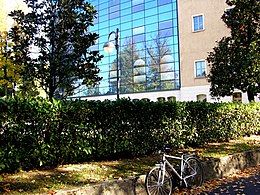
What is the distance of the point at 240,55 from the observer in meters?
13.4

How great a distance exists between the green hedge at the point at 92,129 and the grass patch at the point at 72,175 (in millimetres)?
256

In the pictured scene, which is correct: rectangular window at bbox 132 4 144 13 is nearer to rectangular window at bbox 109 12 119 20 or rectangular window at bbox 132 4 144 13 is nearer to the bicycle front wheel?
rectangular window at bbox 109 12 119 20

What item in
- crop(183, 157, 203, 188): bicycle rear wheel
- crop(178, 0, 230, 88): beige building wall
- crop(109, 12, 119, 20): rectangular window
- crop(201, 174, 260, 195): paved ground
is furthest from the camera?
crop(109, 12, 119, 20): rectangular window

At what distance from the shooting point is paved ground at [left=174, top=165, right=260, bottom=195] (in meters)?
6.10

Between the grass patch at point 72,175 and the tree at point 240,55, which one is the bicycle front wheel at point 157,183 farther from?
the tree at point 240,55

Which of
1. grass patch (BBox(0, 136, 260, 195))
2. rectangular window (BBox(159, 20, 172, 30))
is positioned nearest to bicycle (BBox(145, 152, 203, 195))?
grass patch (BBox(0, 136, 260, 195))

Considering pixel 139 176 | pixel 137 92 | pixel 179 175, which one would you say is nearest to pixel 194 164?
pixel 179 175

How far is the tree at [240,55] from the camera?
42.4 ft

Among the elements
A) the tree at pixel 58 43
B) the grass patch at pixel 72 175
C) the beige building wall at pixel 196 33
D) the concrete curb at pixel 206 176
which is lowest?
the concrete curb at pixel 206 176

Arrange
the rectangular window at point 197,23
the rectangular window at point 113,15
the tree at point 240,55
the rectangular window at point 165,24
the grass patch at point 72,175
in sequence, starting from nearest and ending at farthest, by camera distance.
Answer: the grass patch at point 72,175, the tree at point 240,55, the rectangular window at point 197,23, the rectangular window at point 165,24, the rectangular window at point 113,15

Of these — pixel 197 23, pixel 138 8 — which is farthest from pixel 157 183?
pixel 138 8

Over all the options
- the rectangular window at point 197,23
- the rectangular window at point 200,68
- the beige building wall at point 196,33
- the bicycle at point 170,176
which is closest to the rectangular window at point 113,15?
the beige building wall at point 196,33

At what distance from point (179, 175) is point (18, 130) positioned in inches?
147

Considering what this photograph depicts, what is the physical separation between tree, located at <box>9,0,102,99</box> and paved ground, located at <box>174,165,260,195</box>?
472cm
